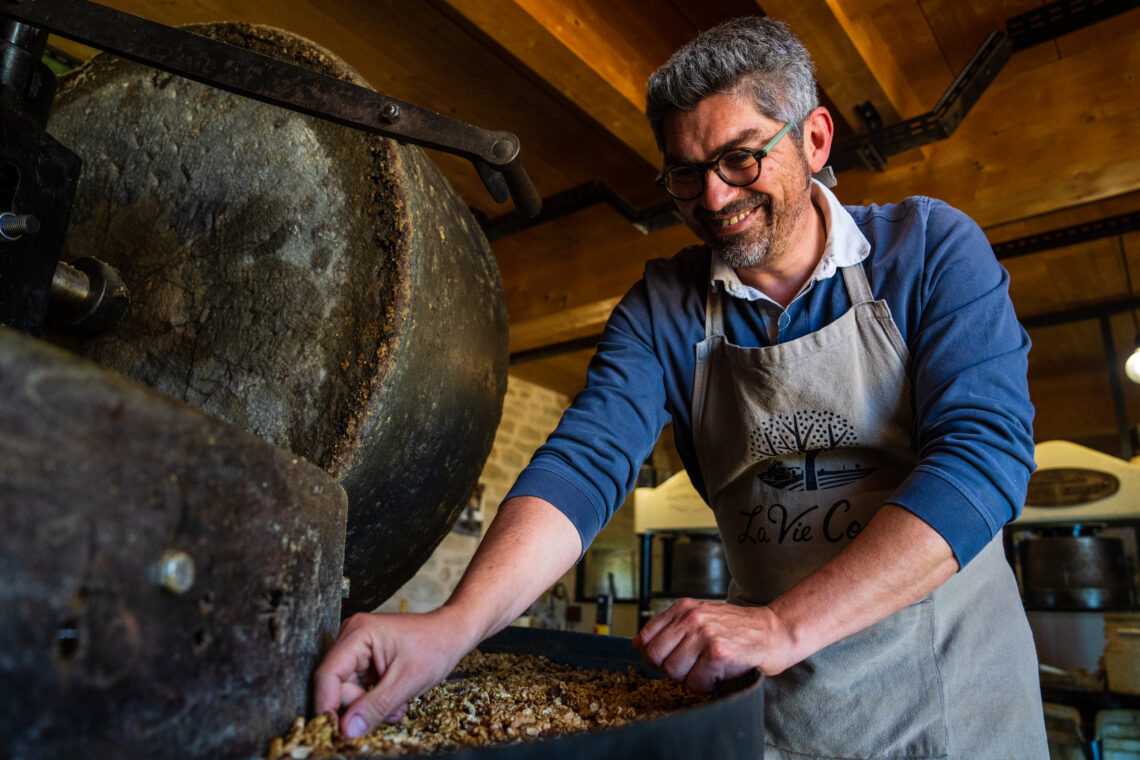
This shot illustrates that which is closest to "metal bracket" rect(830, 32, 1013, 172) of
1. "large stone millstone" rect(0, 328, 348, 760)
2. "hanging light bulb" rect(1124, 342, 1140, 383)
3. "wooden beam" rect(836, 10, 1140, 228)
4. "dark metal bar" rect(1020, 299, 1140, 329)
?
"wooden beam" rect(836, 10, 1140, 228)

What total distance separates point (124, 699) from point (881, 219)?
122 centimetres

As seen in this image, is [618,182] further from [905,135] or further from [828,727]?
[828,727]

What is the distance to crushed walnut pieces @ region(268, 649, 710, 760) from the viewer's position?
56 centimetres

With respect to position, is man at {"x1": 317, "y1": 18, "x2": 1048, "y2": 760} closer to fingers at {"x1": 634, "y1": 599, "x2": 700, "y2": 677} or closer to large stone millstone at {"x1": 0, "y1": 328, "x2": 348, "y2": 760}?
fingers at {"x1": 634, "y1": 599, "x2": 700, "y2": 677}

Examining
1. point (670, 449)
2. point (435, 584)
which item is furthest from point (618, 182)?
point (670, 449)

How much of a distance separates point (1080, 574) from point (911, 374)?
3.35m

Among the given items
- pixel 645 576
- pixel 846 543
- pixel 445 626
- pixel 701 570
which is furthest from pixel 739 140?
pixel 645 576

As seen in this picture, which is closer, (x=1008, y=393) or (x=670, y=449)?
(x=1008, y=393)

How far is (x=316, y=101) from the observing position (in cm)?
84

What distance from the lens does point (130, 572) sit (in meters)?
0.44

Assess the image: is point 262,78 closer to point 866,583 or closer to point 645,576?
point 866,583

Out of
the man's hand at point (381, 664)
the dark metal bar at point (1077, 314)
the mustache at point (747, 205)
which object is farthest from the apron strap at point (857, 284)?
the dark metal bar at point (1077, 314)

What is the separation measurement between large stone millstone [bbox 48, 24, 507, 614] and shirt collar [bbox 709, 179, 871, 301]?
15.9 inches

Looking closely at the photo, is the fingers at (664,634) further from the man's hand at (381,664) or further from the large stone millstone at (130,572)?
the large stone millstone at (130,572)
